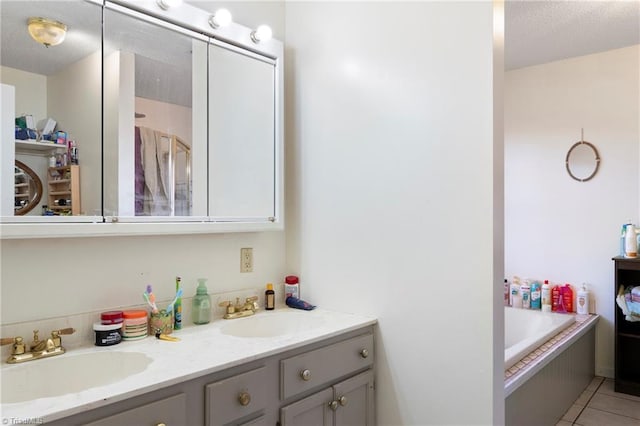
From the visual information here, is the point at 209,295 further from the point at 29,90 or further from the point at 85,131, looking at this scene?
the point at 29,90

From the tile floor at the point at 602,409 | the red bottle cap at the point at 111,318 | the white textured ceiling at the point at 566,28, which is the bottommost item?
the tile floor at the point at 602,409

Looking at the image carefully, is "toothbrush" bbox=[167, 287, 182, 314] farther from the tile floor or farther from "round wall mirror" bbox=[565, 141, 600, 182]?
"round wall mirror" bbox=[565, 141, 600, 182]

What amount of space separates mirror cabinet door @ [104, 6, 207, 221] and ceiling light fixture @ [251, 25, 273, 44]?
0.85 ft

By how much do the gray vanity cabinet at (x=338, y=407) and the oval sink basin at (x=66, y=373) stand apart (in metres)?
0.54

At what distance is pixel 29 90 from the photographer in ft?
4.49

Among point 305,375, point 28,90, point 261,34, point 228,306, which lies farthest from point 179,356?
point 261,34

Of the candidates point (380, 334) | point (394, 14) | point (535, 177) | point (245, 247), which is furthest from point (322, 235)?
point (535, 177)

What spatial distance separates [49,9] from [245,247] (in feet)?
3.88

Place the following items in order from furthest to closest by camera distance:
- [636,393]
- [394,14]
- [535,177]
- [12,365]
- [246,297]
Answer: [535,177], [636,393], [246,297], [394,14], [12,365]

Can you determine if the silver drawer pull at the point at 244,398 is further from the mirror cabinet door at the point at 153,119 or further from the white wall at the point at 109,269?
the mirror cabinet door at the point at 153,119

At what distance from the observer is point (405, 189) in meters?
1.79

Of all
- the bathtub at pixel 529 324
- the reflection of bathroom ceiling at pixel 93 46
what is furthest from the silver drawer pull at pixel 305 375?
the bathtub at pixel 529 324

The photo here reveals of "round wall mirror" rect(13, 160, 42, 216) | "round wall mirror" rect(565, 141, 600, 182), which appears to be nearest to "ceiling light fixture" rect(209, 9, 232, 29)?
"round wall mirror" rect(13, 160, 42, 216)

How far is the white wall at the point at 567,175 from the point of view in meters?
3.26
